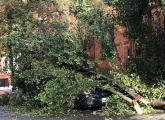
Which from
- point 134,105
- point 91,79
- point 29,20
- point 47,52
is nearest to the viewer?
point 134,105

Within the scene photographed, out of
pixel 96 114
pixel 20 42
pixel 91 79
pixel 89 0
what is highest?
pixel 89 0

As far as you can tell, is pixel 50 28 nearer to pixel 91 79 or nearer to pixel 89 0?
pixel 89 0

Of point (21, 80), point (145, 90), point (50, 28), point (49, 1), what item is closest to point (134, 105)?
point (145, 90)

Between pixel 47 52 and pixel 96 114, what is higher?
pixel 47 52

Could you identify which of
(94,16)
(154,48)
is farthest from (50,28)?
(154,48)

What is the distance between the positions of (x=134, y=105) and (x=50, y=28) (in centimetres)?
712

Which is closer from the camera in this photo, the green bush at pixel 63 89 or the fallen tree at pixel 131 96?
the fallen tree at pixel 131 96

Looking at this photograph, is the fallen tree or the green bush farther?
the green bush

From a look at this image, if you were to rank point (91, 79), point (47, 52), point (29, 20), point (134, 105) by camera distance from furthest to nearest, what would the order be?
point (29, 20), point (47, 52), point (91, 79), point (134, 105)

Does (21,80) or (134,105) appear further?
(21,80)

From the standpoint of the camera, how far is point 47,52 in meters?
25.4

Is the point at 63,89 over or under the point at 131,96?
over

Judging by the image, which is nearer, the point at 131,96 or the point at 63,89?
the point at 131,96

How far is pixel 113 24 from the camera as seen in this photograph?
Answer: 2431 cm
